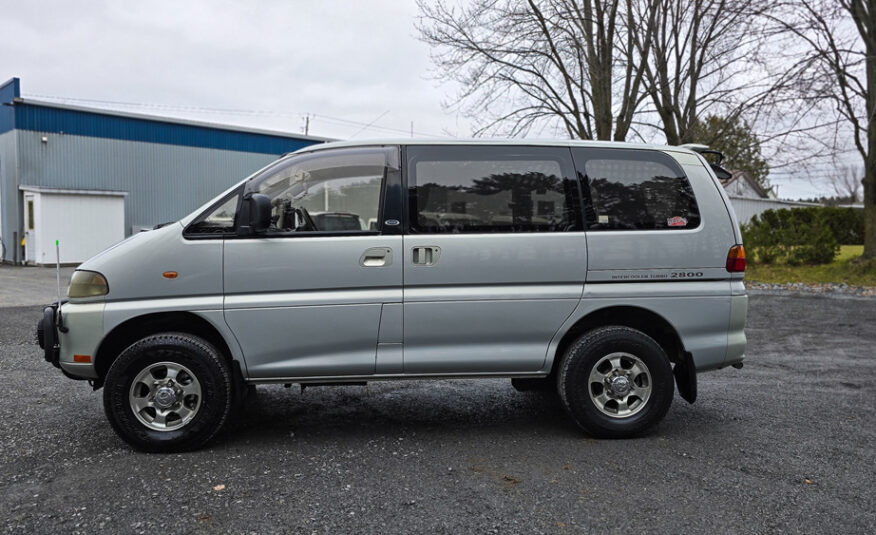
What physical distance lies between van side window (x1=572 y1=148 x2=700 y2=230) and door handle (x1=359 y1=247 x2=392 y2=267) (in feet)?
4.62

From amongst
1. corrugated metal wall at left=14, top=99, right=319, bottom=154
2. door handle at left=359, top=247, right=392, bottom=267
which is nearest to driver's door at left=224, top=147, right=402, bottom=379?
door handle at left=359, top=247, right=392, bottom=267

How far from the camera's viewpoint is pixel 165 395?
4199 mm

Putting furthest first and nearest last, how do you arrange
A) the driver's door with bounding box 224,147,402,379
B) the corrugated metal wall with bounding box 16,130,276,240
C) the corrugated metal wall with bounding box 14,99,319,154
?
the corrugated metal wall with bounding box 16,130,276,240 < the corrugated metal wall with bounding box 14,99,319,154 < the driver's door with bounding box 224,147,402,379

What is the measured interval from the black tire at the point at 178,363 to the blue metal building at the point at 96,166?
20.8m

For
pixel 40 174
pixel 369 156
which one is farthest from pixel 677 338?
pixel 40 174

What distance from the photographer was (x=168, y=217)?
26.3 meters

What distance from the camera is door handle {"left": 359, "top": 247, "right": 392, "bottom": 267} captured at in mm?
4324

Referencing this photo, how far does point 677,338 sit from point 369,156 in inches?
99.3

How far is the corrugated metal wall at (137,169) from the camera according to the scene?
22719 mm

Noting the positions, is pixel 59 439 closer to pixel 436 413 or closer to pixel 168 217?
pixel 436 413

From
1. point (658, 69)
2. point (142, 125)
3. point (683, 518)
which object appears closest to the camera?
point (683, 518)

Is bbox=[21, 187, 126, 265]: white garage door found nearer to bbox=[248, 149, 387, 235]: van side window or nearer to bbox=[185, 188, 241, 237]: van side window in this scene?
bbox=[185, 188, 241, 237]: van side window

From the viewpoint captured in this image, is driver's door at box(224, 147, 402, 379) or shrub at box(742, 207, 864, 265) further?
shrub at box(742, 207, 864, 265)

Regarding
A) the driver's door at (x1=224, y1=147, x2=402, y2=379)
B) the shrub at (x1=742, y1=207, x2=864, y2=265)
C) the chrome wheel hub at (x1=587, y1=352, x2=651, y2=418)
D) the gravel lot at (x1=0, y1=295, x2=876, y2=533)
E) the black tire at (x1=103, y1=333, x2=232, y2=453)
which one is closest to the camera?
the gravel lot at (x1=0, y1=295, x2=876, y2=533)
